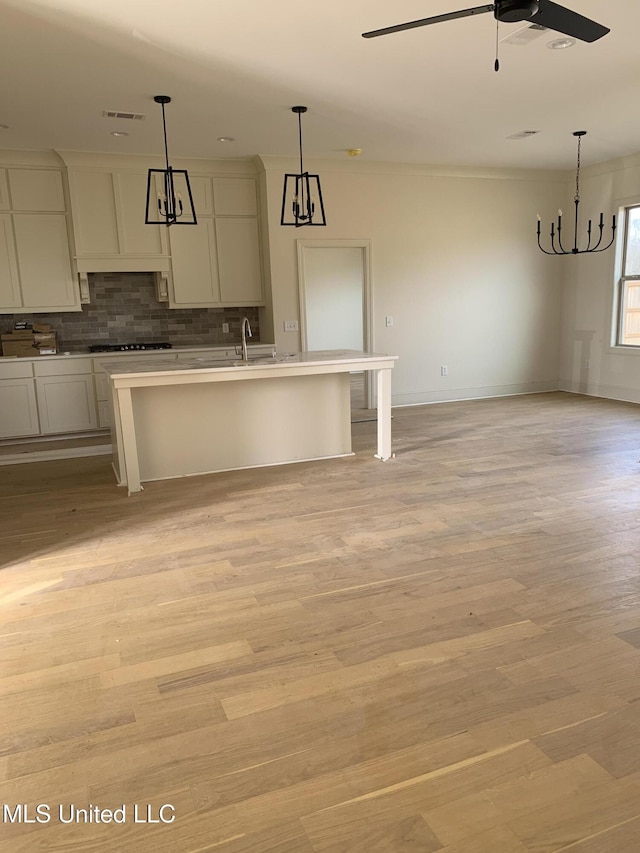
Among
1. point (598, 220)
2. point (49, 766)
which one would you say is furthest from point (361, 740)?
point (598, 220)

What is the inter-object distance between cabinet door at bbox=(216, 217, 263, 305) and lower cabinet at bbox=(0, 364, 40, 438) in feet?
7.53

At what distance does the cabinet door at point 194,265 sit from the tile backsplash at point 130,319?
0.29 metres

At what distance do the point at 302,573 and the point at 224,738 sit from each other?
4.06 ft

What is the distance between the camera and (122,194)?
21.5ft

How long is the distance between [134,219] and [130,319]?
1.10 metres

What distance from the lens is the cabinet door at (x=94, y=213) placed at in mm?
6395

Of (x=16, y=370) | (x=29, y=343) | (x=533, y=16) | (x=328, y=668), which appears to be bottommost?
(x=328, y=668)

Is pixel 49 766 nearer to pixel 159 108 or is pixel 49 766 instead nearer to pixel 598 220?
A: pixel 159 108

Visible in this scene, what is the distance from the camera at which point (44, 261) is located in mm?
6453

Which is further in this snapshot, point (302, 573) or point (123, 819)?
point (302, 573)

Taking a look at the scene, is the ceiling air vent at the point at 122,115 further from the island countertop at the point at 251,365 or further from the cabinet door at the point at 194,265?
the island countertop at the point at 251,365

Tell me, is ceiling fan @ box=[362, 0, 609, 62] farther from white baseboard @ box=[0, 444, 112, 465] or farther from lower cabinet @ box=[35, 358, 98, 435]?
lower cabinet @ box=[35, 358, 98, 435]

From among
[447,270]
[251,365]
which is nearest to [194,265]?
[251,365]

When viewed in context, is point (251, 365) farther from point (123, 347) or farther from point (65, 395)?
point (65, 395)
